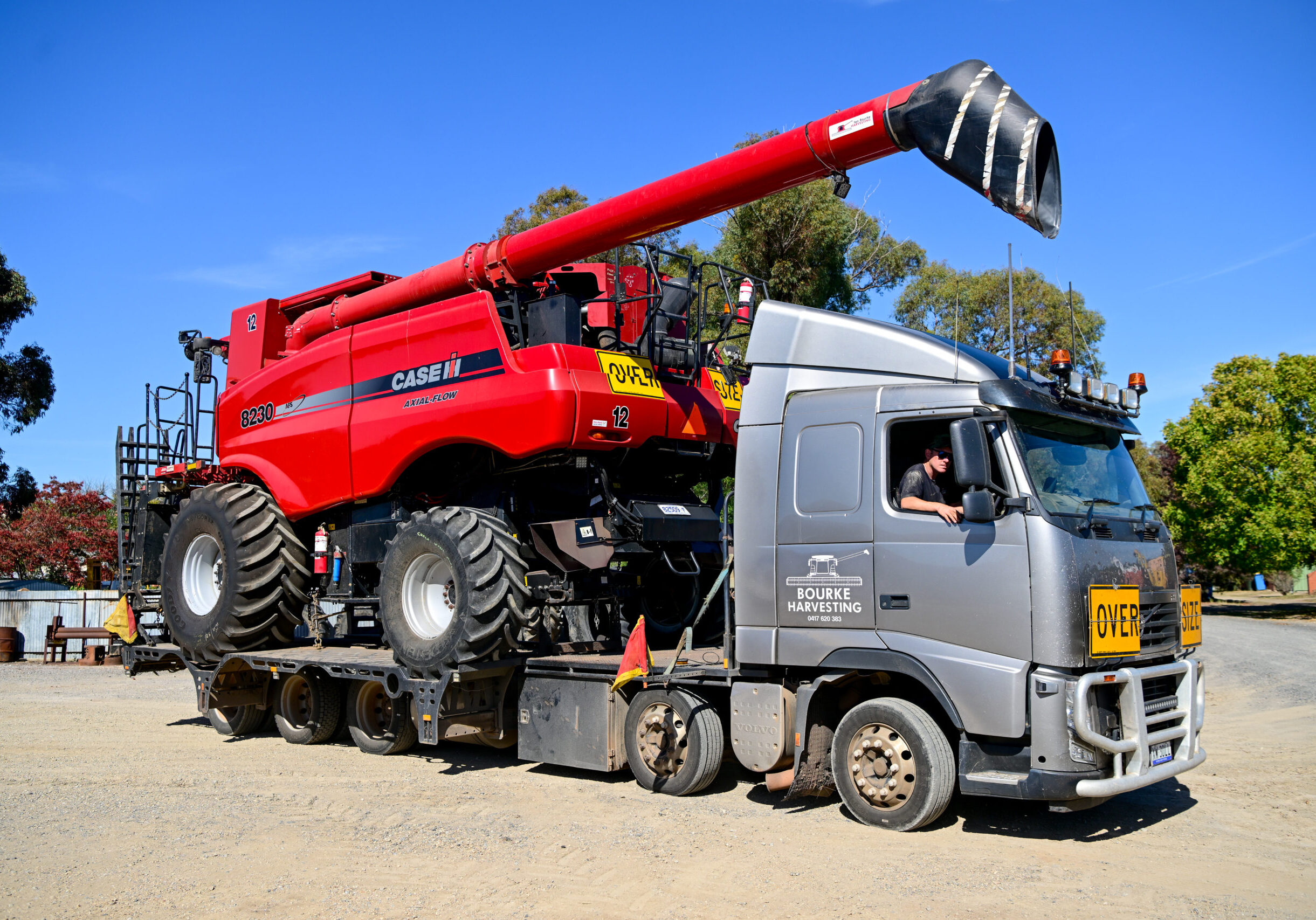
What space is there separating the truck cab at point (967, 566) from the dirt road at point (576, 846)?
50cm

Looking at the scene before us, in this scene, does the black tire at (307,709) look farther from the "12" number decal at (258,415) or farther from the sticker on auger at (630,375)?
the sticker on auger at (630,375)

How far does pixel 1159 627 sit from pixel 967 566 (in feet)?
4.84

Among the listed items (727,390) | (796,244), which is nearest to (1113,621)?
(727,390)

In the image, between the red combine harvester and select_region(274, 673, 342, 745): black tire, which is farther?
select_region(274, 673, 342, 745): black tire

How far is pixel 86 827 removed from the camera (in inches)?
275

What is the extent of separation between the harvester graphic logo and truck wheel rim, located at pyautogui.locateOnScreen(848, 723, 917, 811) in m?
0.91

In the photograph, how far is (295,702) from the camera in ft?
35.3

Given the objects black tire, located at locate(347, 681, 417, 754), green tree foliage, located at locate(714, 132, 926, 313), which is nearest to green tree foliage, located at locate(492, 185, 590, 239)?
green tree foliage, located at locate(714, 132, 926, 313)

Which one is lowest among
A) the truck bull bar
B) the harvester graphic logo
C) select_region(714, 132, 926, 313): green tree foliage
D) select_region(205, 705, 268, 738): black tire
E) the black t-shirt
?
select_region(205, 705, 268, 738): black tire

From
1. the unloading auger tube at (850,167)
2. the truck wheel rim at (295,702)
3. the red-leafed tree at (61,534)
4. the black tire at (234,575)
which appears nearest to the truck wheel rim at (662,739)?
the unloading auger tube at (850,167)

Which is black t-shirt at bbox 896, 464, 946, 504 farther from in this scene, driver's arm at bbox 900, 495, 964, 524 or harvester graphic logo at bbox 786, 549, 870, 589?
harvester graphic logo at bbox 786, 549, 870, 589

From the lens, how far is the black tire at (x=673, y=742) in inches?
299

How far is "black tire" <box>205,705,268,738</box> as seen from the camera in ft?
36.7

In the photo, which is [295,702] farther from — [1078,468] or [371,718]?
[1078,468]
